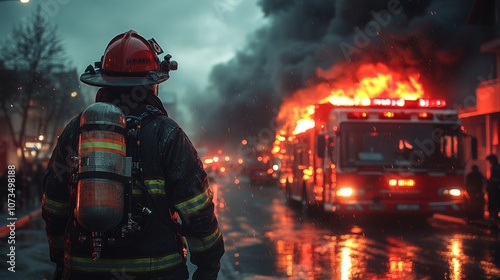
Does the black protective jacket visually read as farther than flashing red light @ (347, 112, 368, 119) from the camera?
No

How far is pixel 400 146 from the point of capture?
40.3ft

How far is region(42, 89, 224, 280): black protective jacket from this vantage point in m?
2.48

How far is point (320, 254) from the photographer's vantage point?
30.0 ft

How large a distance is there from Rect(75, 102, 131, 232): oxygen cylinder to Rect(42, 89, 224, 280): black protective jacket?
142mm

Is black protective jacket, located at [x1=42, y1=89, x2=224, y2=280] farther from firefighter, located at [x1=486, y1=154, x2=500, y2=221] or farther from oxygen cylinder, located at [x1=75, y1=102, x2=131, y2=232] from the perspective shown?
firefighter, located at [x1=486, y1=154, x2=500, y2=221]

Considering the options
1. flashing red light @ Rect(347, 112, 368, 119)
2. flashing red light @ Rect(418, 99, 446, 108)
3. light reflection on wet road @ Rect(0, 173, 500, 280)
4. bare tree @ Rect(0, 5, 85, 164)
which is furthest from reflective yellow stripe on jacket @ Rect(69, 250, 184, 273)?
bare tree @ Rect(0, 5, 85, 164)

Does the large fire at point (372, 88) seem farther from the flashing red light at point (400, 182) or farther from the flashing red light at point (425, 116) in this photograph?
the flashing red light at point (400, 182)

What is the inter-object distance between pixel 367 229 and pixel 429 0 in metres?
11.3

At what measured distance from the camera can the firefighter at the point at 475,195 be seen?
14.6 m

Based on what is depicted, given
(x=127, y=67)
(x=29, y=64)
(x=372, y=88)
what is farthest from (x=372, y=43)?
(x=127, y=67)

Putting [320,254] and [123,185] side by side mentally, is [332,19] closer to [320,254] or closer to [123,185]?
[320,254]

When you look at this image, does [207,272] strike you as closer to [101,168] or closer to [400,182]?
[101,168]

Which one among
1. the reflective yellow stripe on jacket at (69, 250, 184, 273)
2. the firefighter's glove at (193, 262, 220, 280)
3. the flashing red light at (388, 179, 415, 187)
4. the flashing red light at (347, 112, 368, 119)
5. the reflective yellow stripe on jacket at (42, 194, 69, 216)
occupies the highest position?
the flashing red light at (347, 112, 368, 119)

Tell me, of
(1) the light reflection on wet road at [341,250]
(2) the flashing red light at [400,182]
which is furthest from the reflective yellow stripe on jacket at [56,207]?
(2) the flashing red light at [400,182]
